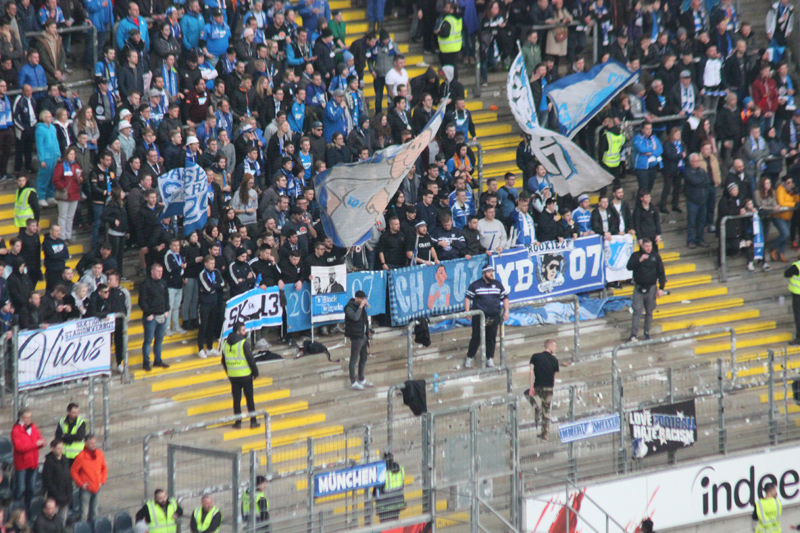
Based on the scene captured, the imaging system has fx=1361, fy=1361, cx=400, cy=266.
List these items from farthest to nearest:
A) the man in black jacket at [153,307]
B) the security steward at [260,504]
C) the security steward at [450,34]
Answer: the security steward at [450,34]
the man in black jacket at [153,307]
the security steward at [260,504]

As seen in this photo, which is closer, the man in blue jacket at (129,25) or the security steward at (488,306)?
the security steward at (488,306)

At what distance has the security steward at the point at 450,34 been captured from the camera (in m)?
27.8

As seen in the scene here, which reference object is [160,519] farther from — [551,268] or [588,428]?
[551,268]

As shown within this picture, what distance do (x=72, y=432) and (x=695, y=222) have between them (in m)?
13.8

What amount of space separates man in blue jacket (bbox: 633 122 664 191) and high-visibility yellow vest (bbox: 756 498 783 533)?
27.6 feet

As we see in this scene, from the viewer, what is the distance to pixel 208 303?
71.7 ft

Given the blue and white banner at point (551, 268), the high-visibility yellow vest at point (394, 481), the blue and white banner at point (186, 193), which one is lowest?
the high-visibility yellow vest at point (394, 481)

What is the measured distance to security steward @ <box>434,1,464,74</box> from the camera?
1093 inches

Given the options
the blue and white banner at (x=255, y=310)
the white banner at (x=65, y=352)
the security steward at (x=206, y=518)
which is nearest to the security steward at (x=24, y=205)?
the white banner at (x=65, y=352)

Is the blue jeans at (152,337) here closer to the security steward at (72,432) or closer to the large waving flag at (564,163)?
the security steward at (72,432)

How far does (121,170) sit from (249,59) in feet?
13.3

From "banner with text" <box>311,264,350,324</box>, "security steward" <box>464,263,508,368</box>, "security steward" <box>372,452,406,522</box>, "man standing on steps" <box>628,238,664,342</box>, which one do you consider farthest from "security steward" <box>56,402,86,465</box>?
"man standing on steps" <box>628,238,664,342</box>

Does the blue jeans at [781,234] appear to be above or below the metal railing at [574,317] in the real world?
above

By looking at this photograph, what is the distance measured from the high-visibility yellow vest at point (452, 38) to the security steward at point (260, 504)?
42.7ft
